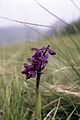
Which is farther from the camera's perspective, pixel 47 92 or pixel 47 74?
pixel 47 74

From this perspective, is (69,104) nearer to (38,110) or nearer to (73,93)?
(73,93)

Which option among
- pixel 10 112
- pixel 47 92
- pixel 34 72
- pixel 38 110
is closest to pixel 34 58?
pixel 34 72

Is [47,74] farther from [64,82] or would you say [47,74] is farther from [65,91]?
[65,91]

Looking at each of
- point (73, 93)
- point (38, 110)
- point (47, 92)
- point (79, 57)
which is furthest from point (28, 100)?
point (38, 110)

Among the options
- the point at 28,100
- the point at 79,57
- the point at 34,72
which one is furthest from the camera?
the point at 79,57

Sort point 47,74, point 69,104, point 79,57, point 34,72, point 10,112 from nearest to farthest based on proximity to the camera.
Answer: point 34,72 → point 10,112 → point 69,104 → point 79,57 → point 47,74

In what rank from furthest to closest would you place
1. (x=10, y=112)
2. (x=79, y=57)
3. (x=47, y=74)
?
(x=47, y=74)
(x=79, y=57)
(x=10, y=112)

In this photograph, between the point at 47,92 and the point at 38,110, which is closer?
the point at 38,110

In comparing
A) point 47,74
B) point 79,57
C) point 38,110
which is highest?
point 38,110

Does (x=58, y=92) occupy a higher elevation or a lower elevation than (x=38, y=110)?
lower
